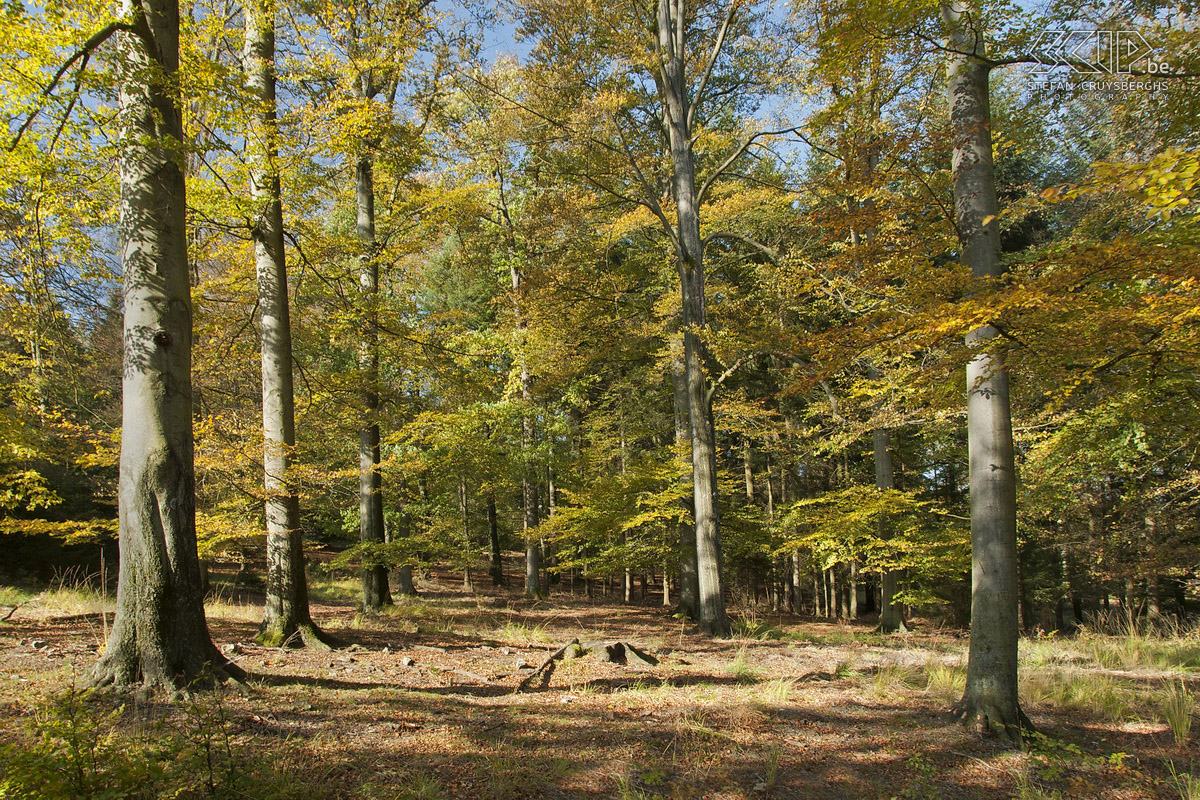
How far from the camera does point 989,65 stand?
5.29 metres

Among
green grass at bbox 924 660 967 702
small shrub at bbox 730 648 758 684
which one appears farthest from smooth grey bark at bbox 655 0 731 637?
green grass at bbox 924 660 967 702

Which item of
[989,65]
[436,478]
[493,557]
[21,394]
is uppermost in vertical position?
[989,65]

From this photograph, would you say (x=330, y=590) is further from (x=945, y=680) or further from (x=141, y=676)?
(x=945, y=680)

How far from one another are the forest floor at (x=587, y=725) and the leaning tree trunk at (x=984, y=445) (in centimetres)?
45

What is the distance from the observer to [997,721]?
194 inches

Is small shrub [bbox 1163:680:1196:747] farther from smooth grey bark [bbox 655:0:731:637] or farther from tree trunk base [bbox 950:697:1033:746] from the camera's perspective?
smooth grey bark [bbox 655:0:731:637]

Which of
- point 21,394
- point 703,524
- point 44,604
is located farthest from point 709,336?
point 44,604

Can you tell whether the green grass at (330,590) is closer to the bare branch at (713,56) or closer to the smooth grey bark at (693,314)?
the smooth grey bark at (693,314)

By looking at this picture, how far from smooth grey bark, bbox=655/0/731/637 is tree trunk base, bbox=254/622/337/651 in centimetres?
580

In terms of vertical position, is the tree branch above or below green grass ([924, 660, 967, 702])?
above

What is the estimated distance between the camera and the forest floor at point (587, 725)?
11.2ft

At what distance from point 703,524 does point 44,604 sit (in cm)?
969

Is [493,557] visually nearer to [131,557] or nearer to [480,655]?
[480,655]

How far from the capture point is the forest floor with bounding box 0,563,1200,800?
11.2 ft
